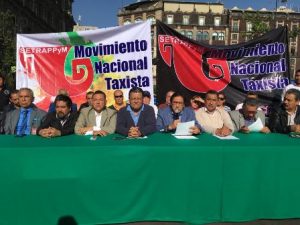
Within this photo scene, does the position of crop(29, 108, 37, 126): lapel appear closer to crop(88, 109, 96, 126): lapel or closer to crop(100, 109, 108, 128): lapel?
crop(88, 109, 96, 126): lapel

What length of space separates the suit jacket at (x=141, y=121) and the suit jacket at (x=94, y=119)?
157 millimetres

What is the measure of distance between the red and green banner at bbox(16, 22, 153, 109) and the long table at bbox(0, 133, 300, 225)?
3264mm

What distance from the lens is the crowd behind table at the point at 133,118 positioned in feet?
14.7

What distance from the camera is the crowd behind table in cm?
448

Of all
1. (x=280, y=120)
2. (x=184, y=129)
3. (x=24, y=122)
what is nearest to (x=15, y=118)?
(x=24, y=122)

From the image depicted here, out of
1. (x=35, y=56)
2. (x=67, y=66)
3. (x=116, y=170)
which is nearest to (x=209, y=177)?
(x=116, y=170)

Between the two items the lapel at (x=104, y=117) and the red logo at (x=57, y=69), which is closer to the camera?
the lapel at (x=104, y=117)

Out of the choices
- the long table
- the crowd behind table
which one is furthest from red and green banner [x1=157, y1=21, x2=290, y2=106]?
the long table

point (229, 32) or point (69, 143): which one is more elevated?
point (229, 32)

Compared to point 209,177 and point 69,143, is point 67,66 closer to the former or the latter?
point 69,143

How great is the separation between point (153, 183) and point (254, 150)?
1.14 metres

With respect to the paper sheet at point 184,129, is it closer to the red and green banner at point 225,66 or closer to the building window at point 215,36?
the red and green banner at point 225,66

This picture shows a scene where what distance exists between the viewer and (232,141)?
4031 millimetres

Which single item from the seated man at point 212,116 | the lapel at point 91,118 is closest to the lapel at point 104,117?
the lapel at point 91,118
